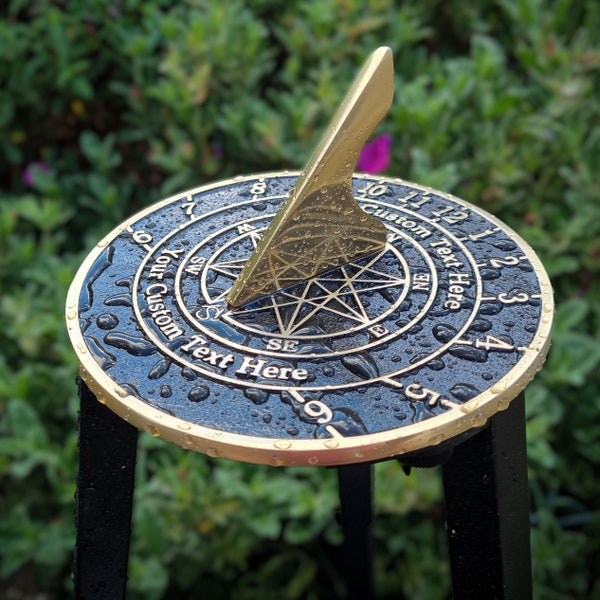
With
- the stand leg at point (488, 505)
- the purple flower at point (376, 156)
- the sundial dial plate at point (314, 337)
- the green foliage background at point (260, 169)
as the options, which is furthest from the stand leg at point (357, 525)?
the purple flower at point (376, 156)

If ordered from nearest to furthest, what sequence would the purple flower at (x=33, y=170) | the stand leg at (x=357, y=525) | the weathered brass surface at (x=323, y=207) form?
the weathered brass surface at (x=323, y=207) < the stand leg at (x=357, y=525) < the purple flower at (x=33, y=170)

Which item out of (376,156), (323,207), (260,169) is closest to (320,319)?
(323,207)

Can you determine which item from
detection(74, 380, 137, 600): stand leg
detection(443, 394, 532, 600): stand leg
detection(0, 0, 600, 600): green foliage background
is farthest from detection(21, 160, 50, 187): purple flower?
detection(443, 394, 532, 600): stand leg

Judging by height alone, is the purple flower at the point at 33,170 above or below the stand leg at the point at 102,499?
below

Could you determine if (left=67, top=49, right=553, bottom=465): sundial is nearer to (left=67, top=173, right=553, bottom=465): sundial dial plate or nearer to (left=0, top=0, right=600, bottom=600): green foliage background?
(left=67, top=173, right=553, bottom=465): sundial dial plate

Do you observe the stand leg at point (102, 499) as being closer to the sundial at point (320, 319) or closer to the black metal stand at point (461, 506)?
the black metal stand at point (461, 506)

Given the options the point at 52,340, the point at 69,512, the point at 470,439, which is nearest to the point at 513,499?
the point at 470,439
